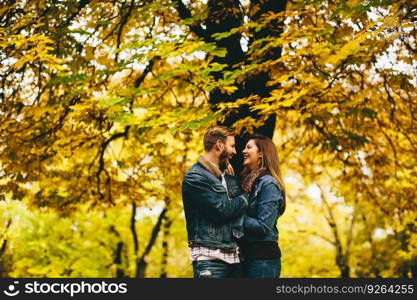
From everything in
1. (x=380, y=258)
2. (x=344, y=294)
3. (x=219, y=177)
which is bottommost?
(x=344, y=294)

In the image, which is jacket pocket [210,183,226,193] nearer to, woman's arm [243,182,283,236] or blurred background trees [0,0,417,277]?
woman's arm [243,182,283,236]

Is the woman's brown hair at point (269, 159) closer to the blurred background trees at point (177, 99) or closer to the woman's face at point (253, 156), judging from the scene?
the woman's face at point (253, 156)

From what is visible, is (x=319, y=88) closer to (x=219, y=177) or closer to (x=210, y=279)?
(x=219, y=177)

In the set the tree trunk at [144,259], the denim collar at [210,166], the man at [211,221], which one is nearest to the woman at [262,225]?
the man at [211,221]

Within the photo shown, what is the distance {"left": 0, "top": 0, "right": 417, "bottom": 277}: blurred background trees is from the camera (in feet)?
17.9

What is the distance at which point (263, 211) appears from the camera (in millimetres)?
3863

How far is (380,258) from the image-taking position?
17.2 metres

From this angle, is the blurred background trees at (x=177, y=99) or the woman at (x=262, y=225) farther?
the blurred background trees at (x=177, y=99)

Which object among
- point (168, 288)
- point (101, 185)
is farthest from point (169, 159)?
point (168, 288)

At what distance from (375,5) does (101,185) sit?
656 cm

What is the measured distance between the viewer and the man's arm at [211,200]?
365cm

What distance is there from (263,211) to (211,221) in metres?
0.44

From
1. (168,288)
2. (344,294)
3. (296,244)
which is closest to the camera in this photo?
(168,288)

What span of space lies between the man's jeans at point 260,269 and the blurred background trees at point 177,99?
5.27 feet
